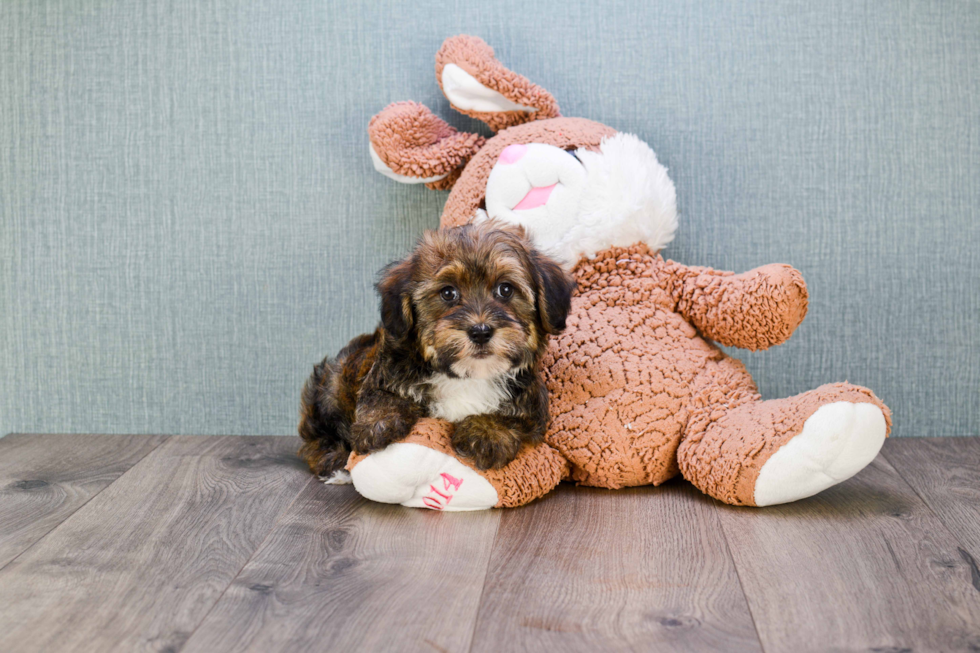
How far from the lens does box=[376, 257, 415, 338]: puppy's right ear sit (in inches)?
75.1

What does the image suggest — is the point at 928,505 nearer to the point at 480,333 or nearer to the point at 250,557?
the point at 480,333

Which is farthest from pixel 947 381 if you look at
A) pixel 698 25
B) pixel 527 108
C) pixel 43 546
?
pixel 43 546

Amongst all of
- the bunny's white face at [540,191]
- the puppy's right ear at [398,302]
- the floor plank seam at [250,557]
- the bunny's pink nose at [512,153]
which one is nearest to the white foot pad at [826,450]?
the bunny's white face at [540,191]

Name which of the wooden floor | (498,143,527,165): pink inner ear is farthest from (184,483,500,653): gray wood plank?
(498,143,527,165): pink inner ear

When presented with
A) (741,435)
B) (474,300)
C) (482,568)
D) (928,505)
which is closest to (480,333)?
(474,300)

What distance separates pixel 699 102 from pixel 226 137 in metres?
1.55

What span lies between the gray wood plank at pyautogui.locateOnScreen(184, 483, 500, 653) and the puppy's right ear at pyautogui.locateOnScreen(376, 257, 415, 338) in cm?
47

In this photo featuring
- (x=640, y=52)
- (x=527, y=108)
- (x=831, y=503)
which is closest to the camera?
(x=831, y=503)

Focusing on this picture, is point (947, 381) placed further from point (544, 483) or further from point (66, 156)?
point (66, 156)

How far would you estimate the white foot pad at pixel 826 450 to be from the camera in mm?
1897

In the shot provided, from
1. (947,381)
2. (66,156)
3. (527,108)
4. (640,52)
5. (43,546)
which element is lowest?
(43,546)

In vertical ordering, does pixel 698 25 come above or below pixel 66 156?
above

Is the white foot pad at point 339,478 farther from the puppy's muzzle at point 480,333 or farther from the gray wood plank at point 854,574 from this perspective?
the gray wood plank at point 854,574

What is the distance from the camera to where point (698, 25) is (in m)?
2.62
